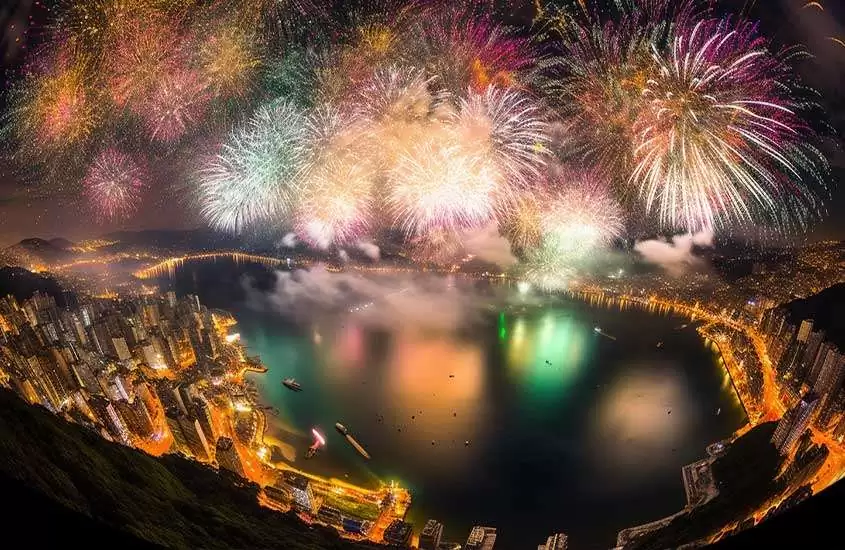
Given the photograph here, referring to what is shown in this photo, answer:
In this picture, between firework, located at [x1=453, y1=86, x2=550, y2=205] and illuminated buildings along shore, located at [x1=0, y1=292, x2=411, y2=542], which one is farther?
firework, located at [x1=453, y1=86, x2=550, y2=205]

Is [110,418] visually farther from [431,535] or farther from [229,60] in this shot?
[229,60]

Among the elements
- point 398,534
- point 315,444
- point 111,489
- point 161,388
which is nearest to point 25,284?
point 161,388

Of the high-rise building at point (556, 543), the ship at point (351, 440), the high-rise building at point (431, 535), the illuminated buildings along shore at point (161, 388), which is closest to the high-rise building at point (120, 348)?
the illuminated buildings along shore at point (161, 388)

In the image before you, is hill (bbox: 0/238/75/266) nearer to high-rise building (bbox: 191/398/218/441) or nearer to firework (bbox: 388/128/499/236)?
high-rise building (bbox: 191/398/218/441)

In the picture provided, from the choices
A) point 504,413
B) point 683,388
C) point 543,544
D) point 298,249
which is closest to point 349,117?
point 504,413

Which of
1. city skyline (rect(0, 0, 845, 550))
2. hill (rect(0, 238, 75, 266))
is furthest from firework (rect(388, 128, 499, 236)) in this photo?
hill (rect(0, 238, 75, 266))

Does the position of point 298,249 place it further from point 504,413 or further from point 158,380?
point 504,413
